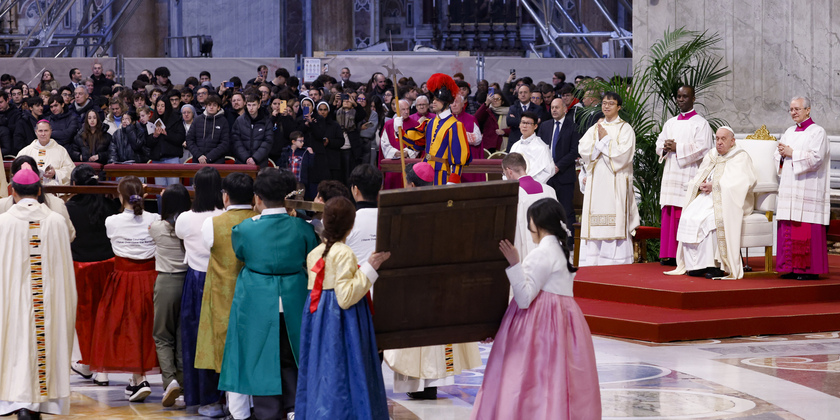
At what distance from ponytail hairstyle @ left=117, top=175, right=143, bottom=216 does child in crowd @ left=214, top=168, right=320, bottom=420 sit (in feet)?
3.63

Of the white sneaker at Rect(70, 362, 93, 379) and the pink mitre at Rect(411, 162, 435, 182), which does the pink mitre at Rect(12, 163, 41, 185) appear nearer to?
the white sneaker at Rect(70, 362, 93, 379)

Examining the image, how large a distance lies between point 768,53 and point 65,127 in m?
7.55

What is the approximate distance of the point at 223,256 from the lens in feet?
18.6

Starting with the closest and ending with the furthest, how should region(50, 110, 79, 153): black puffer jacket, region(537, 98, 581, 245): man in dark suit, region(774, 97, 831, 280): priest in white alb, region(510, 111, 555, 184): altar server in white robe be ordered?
1. region(774, 97, 831, 280): priest in white alb
2. region(510, 111, 555, 184): altar server in white robe
3. region(537, 98, 581, 245): man in dark suit
4. region(50, 110, 79, 153): black puffer jacket

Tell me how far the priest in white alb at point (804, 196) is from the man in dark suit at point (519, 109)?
148 inches

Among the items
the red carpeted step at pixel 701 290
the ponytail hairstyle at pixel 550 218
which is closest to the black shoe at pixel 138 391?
the ponytail hairstyle at pixel 550 218

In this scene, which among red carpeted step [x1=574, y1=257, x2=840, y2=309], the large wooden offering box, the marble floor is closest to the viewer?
the large wooden offering box

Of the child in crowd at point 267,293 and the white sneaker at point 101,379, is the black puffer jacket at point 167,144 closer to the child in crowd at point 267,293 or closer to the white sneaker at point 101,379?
the white sneaker at point 101,379

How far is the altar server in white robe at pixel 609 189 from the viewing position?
405 inches

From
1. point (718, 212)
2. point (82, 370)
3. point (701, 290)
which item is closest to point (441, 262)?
point (82, 370)

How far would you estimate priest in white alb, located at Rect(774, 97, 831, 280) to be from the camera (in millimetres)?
9000

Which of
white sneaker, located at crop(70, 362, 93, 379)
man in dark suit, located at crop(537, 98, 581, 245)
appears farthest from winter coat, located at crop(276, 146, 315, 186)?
white sneaker, located at crop(70, 362, 93, 379)

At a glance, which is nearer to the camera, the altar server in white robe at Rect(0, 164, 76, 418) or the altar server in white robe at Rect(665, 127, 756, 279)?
the altar server in white robe at Rect(0, 164, 76, 418)

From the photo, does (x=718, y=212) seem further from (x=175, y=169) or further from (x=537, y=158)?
(x=175, y=169)
